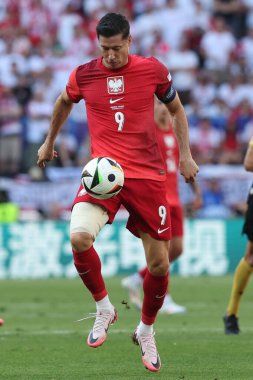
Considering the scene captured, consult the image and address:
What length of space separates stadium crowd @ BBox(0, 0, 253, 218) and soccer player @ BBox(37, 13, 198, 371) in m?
12.0

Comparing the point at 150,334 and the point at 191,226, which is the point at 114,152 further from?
the point at 191,226

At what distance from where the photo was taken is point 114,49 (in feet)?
26.6

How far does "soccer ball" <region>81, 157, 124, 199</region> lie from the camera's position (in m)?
7.97

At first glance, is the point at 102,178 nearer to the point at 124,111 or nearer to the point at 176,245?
the point at 124,111

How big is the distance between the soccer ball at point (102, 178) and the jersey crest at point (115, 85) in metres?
0.56

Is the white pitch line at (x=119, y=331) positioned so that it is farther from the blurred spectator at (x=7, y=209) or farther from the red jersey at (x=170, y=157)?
the blurred spectator at (x=7, y=209)

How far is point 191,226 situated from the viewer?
63.2 ft

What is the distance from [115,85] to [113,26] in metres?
0.49

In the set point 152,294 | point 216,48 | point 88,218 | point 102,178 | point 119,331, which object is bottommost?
point 216,48

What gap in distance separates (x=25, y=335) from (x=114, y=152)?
3.35 metres

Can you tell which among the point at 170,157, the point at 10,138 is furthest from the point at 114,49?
the point at 10,138

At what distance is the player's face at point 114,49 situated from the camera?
8062mm

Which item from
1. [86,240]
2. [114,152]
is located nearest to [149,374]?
[86,240]

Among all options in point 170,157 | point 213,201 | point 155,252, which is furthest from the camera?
point 213,201
